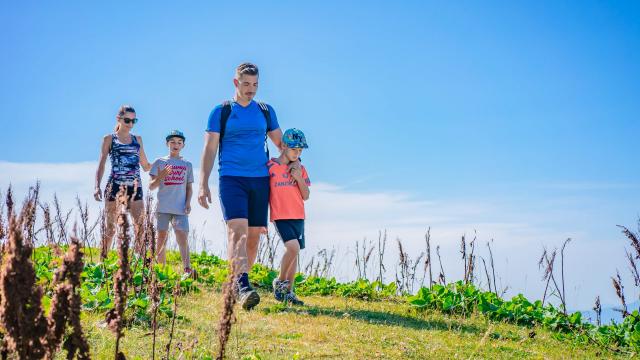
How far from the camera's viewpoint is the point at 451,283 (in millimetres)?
8703

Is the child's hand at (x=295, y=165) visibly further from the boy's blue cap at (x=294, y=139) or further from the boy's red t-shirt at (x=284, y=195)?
→ the boy's blue cap at (x=294, y=139)

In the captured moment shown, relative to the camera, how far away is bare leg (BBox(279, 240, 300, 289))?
6934 millimetres

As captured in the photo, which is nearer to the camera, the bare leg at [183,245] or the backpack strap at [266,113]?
the backpack strap at [266,113]

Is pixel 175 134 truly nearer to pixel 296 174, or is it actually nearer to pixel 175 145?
pixel 175 145

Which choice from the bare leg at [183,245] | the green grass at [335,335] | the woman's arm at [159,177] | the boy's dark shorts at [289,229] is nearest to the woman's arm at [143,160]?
the woman's arm at [159,177]

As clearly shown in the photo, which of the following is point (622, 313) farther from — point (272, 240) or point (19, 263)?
point (19, 263)

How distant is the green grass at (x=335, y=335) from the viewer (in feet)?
16.2

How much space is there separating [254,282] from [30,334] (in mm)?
6268

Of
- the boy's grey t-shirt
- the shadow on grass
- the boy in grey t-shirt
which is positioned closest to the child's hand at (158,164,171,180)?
the boy in grey t-shirt

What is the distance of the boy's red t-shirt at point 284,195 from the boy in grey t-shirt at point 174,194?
2468mm

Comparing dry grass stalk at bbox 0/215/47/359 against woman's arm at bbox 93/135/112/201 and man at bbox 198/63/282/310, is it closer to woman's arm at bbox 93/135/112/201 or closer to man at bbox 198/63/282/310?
man at bbox 198/63/282/310

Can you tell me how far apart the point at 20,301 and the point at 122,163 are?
22.5 feet

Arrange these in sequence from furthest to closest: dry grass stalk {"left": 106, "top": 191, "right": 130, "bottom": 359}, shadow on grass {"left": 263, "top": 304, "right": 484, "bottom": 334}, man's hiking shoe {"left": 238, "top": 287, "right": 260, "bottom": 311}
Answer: shadow on grass {"left": 263, "top": 304, "right": 484, "bottom": 334} → man's hiking shoe {"left": 238, "top": 287, "right": 260, "bottom": 311} → dry grass stalk {"left": 106, "top": 191, "right": 130, "bottom": 359}

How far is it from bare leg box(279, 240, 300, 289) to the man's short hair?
197cm
